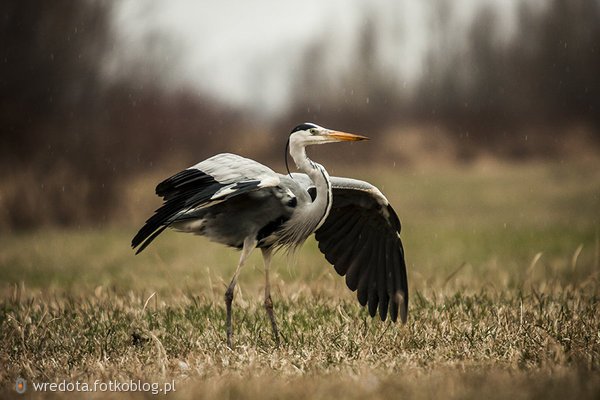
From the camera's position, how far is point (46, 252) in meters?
12.7

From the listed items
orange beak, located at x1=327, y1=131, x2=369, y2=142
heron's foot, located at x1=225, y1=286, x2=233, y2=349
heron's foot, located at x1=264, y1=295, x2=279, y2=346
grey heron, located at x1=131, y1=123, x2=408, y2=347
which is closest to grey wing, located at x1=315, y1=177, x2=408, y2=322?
grey heron, located at x1=131, y1=123, x2=408, y2=347

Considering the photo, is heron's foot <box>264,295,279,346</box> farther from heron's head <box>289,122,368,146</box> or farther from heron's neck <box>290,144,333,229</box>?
heron's head <box>289,122,368,146</box>

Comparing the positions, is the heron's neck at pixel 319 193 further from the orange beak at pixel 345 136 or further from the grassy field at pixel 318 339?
the grassy field at pixel 318 339

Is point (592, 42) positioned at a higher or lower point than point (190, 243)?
higher

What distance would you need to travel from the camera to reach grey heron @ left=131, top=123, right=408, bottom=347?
4785mm

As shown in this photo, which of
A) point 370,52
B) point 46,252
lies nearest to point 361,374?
point 46,252

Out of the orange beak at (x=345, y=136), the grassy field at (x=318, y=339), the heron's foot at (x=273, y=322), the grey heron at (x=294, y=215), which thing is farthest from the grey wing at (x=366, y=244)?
the heron's foot at (x=273, y=322)

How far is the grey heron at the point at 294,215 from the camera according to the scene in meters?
4.79

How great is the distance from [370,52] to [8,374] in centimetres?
1602

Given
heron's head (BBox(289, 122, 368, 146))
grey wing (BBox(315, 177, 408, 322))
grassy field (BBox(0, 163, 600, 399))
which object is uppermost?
heron's head (BBox(289, 122, 368, 146))

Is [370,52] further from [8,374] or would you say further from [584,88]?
[8,374]

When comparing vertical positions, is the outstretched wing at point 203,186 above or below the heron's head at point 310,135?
below

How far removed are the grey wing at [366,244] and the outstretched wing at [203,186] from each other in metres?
0.63

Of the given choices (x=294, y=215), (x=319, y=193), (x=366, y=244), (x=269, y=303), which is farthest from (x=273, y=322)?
(x=366, y=244)
